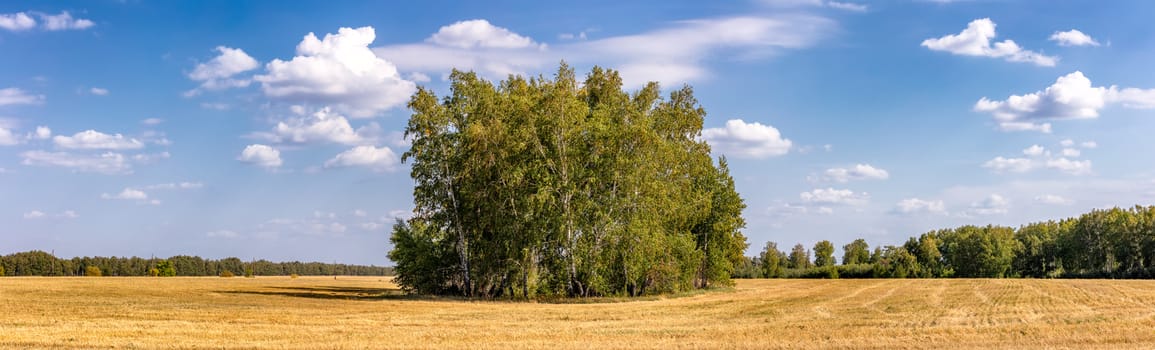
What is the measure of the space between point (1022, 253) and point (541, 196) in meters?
102

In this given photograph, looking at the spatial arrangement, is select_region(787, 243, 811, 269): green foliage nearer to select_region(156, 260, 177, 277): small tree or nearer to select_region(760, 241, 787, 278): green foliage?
select_region(760, 241, 787, 278): green foliage

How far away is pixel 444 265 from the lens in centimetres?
4875

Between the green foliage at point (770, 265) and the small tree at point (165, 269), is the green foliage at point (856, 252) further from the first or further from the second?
the small tree at point (165, 269)

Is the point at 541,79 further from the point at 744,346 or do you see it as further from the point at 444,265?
the point at 744,346

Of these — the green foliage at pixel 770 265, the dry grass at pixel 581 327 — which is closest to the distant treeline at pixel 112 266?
the green foliage at pixel 770 265

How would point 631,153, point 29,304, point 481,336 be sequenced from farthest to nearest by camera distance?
point 631,153
point 29,304
point 481,336

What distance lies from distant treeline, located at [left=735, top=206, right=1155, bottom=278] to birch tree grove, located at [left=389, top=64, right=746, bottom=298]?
71161 millimetres

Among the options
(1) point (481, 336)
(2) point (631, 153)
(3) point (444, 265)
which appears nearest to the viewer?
(1) point (481, 336)

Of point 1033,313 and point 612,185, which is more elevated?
point 612,185

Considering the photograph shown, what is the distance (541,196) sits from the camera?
4162cm

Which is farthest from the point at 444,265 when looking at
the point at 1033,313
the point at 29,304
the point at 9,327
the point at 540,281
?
the point at 1033,313

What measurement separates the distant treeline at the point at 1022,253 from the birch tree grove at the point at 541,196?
2802 inches

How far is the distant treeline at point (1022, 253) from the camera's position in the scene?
106m

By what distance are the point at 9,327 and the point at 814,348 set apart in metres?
21.7
